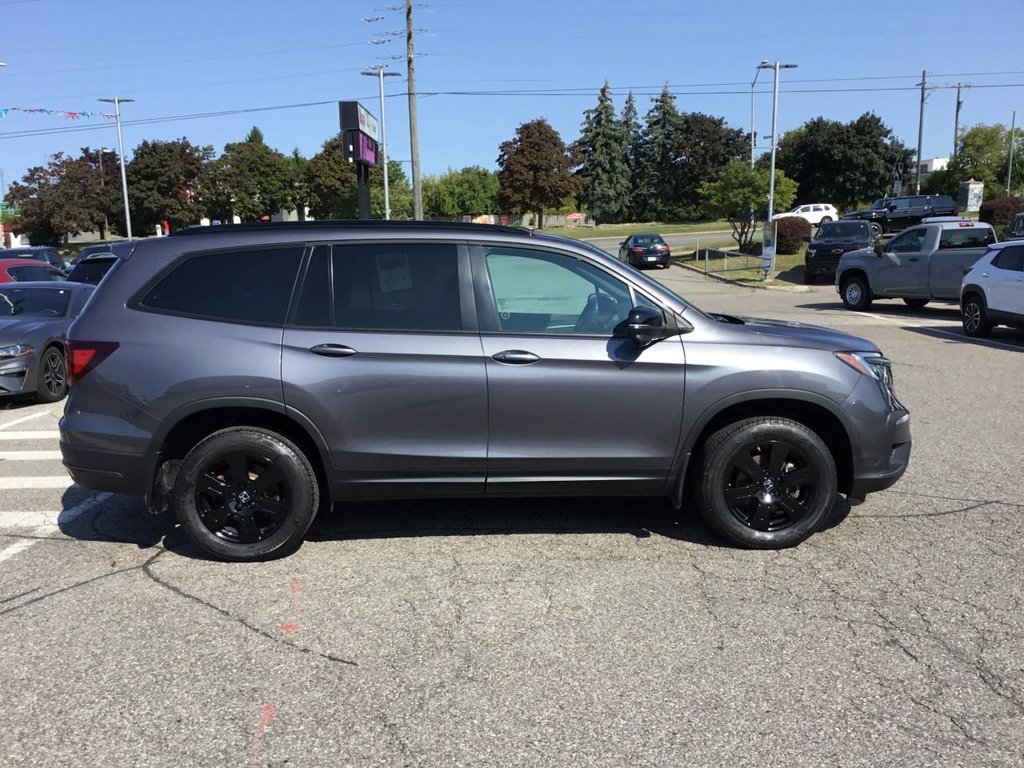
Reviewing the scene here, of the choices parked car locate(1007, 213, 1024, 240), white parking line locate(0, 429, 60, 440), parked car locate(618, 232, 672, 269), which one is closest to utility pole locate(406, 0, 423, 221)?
parked car locate(618, 232, 672, 269)

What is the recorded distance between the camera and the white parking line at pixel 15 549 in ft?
15.8

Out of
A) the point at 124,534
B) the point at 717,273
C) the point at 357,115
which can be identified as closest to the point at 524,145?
the point at 717,273

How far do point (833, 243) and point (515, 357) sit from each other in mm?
24929

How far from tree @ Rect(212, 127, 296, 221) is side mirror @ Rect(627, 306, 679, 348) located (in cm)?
8060

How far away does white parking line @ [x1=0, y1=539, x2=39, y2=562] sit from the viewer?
483cm

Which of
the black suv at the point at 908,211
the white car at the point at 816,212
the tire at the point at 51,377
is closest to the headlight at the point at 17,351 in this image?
the tire at the point at 51,377

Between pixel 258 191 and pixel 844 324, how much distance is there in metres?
79.2

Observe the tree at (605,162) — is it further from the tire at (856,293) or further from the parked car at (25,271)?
the parked car at (25,271)

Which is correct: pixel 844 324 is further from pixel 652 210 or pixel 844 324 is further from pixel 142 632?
pixel 652 210

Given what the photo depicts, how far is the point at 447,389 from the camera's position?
4.41m

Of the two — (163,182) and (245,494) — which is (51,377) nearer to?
(245,494)

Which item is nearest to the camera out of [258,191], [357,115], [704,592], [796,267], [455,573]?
[704,592]

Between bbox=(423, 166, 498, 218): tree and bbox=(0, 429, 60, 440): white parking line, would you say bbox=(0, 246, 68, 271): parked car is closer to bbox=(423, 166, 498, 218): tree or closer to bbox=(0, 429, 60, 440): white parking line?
bbox=(0, 429, 60, 440): white parking line

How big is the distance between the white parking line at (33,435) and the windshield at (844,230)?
2445 cm
